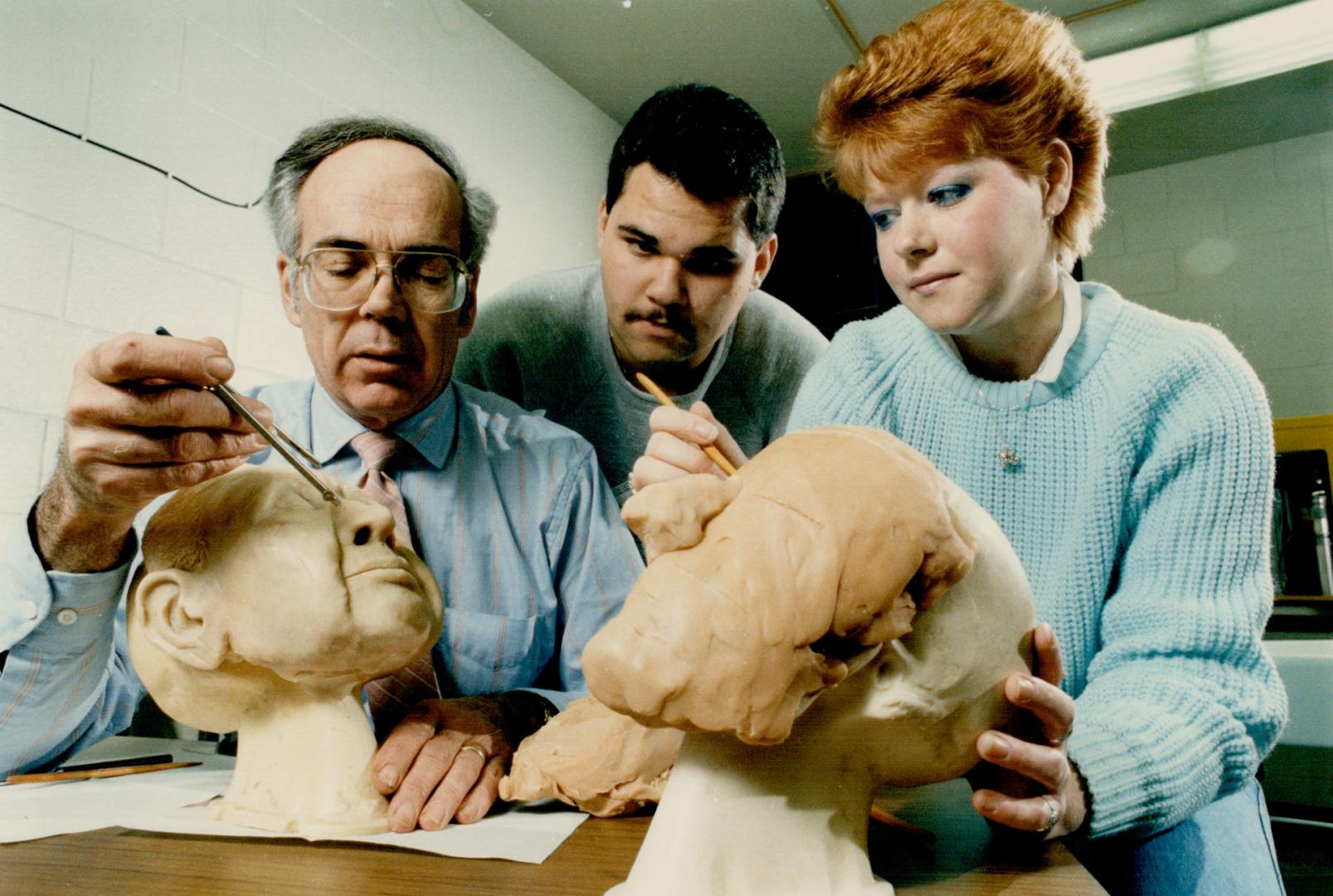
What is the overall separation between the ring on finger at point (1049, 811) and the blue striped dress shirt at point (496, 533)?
588 mm

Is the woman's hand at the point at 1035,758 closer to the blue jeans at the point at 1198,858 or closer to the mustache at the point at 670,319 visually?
the blue jeans at the point at 1198,858

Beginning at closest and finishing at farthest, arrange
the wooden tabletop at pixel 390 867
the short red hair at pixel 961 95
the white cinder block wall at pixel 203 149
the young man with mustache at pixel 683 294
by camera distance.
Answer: the wooden tabletop at pixel 390 867 < the short red hair at pixel 961 95 < the white cinder block wall at pixel 203 149 < the young man with mustache at pixel 683 294

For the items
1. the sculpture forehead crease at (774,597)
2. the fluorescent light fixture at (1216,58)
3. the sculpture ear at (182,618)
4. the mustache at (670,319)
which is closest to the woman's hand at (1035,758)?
the sculpture forehead crease at (774,597)

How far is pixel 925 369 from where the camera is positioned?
44.6 inches

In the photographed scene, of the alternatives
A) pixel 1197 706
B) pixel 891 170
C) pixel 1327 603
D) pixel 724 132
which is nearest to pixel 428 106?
pixel 724 132

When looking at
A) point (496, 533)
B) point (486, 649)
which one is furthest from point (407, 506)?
point (486, 649)

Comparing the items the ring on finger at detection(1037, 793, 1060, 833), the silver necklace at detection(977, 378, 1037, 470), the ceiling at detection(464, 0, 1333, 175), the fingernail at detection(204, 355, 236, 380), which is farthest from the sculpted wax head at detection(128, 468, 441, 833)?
the ceiling at detection(464, 0, 1333, 175)

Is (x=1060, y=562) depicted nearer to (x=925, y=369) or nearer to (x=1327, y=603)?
(x=925, y=369)

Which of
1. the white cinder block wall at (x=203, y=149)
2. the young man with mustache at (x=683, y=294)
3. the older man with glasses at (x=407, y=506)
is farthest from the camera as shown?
the young man with mustache at (x=683, y=294)

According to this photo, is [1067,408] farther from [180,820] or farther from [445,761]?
[180,820]

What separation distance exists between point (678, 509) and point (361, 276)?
0.83 m

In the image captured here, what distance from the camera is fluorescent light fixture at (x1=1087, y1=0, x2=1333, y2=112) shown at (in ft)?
4.05

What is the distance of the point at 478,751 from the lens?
87 centimetres

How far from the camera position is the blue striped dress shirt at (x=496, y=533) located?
119cm
